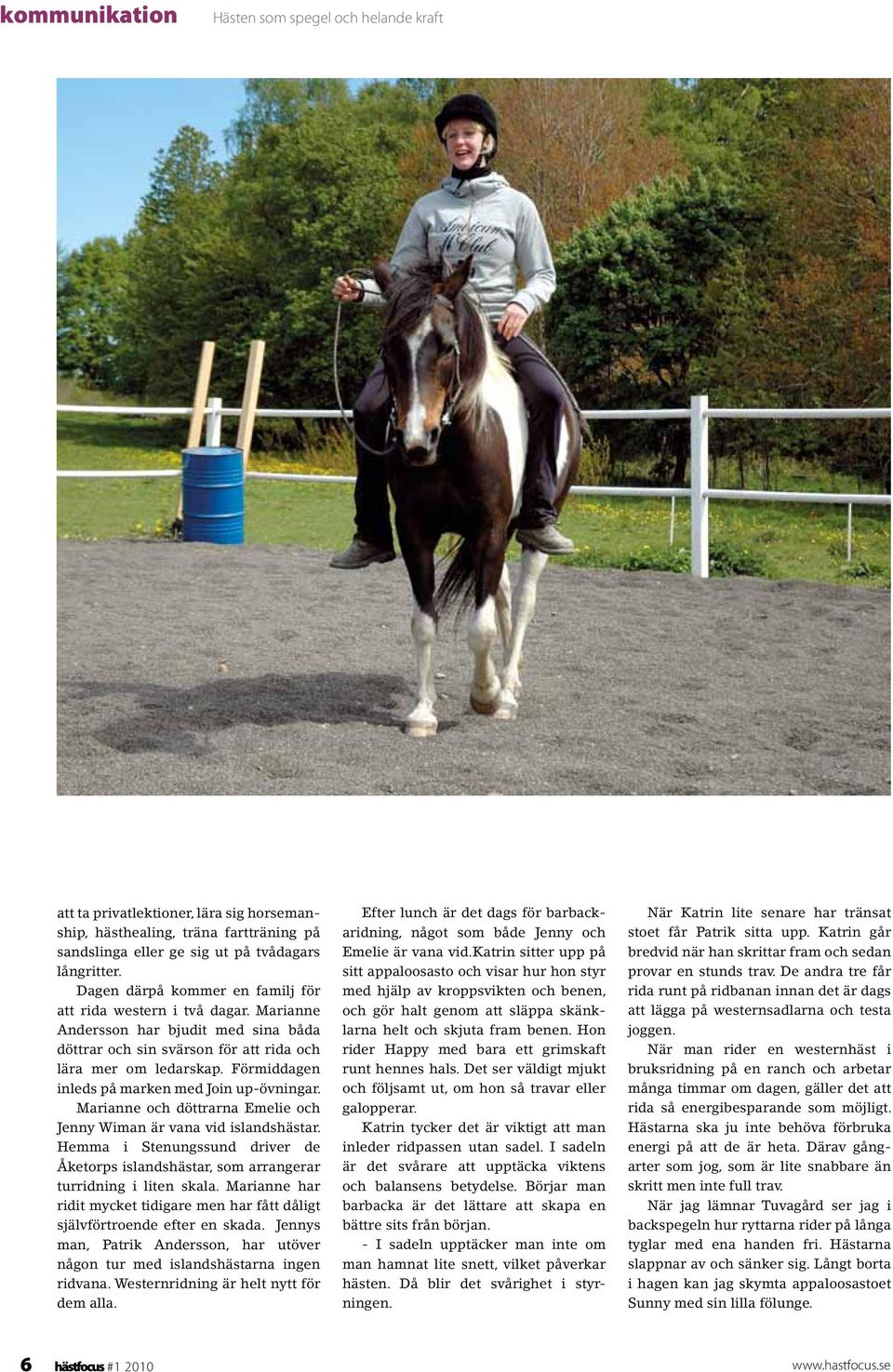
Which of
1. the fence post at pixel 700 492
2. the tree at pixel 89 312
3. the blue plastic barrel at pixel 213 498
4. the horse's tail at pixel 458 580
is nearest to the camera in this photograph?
the horse's tail at pixel 458 580

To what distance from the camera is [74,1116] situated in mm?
3395

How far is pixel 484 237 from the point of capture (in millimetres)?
5254

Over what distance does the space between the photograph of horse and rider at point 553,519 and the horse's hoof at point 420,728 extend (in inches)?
0.5

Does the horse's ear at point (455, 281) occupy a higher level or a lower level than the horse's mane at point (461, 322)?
higher

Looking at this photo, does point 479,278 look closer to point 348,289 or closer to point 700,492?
point 348,289

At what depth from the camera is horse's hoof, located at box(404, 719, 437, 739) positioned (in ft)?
17.6

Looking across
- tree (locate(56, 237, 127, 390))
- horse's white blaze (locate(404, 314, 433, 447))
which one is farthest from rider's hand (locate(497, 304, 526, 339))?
tree (locate(56, 237, 127, 390))

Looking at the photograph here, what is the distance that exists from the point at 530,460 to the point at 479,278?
2.52 ft

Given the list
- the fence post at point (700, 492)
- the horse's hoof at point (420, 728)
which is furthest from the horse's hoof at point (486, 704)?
the fence post at point (700, 492)

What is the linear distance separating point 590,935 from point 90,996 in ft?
4.38

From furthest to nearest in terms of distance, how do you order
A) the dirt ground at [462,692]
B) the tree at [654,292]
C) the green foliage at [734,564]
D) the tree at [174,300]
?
the tree at [174,300] < the tree at [654,292] < the green foliage at [734,564] < the dirt ground at [462,692]

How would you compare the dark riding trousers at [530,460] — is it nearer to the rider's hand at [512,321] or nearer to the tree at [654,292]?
the rider's hand at [512,321]

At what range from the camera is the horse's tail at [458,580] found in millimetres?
5676

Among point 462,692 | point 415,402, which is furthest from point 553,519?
point 415,402
